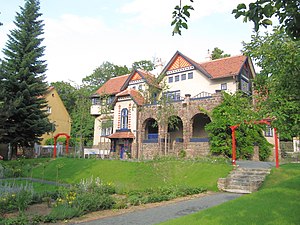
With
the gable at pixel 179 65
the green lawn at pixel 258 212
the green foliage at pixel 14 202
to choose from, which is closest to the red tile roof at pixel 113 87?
the gable at pixel 179 65

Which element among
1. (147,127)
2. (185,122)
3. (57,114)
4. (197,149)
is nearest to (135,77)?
(147,127)

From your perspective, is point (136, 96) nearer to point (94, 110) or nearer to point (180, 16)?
point (94, 110)

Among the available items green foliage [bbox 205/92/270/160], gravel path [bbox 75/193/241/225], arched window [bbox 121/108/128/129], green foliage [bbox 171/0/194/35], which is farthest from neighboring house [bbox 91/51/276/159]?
green foliage [bbox 171/0/194/35]

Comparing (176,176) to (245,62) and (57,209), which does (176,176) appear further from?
(245,62)

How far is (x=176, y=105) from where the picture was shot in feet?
96.2

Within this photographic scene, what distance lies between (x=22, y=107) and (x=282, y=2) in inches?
1160

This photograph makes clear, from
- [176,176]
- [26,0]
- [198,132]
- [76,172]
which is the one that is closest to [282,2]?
[176,176]

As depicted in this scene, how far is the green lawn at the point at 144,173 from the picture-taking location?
16781 millimetres

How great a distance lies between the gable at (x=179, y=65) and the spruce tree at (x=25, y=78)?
47.5 ft

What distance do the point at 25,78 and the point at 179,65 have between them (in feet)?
56.2

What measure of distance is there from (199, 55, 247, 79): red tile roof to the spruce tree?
18514 mm

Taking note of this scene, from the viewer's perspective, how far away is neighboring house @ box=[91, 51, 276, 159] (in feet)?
92.6

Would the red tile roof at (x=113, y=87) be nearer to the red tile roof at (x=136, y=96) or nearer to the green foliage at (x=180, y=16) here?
the red tile roof at (x=136, y=96)

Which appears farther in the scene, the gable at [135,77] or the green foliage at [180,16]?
the gable at [135,77]
